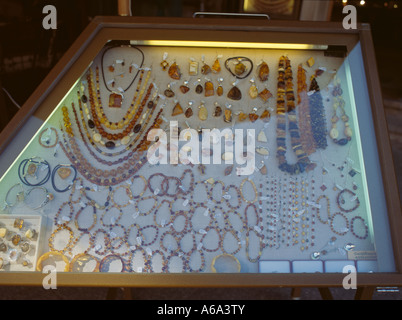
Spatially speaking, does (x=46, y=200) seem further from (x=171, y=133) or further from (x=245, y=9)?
(x=245, y=9)

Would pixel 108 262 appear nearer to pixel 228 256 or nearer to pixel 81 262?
pixel 81 262

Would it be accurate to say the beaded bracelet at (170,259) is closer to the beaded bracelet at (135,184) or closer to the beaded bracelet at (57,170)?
the beaded bracelet at (135,184)

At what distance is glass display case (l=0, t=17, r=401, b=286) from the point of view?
3.78ft

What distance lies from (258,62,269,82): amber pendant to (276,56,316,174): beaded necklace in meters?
0.05

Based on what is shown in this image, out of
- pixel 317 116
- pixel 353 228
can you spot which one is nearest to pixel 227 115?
pixel 317 116

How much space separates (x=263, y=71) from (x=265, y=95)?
0.09 meters

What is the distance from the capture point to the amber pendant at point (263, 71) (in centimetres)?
139

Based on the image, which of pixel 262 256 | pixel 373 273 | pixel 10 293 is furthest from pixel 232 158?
pixel 10 293

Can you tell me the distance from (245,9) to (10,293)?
2.17m

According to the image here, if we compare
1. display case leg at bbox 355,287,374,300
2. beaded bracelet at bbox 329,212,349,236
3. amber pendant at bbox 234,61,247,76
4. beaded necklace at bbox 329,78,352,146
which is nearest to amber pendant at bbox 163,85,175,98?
amber pendant at bbox 234,61,247,76

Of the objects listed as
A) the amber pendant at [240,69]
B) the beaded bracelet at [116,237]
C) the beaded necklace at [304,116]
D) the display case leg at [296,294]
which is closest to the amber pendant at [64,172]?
the beaded bracelet at [116,237]

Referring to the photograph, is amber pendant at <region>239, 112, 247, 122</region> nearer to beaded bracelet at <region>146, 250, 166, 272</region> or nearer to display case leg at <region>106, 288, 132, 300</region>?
beaded bracelet at <region>146, 250, 166, 272</region>
